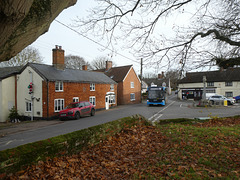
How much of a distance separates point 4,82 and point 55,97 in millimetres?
6449

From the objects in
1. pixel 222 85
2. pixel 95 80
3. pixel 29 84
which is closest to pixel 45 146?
pixel 29 84

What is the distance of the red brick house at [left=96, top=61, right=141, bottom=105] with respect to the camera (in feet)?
116

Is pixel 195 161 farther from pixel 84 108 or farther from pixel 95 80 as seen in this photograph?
pixel 95 80

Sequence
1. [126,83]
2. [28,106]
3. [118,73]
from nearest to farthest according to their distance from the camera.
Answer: [28,106], [126,83], [118,73]

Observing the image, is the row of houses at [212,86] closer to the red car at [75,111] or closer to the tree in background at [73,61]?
the red car at [75,111]

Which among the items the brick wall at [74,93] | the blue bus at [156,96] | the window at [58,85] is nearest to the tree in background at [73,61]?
the brick wall at [74,93]

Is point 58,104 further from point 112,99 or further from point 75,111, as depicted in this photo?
point 112,99

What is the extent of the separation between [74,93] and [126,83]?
1625cm

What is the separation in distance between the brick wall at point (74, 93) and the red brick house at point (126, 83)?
19.6 ft

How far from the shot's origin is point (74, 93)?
870 inches

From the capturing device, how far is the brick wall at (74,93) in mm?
18703

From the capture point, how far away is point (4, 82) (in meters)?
19.6

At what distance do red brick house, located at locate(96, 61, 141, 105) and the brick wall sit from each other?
19.6 feet

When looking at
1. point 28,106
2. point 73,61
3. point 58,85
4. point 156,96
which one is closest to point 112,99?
point 156,96
